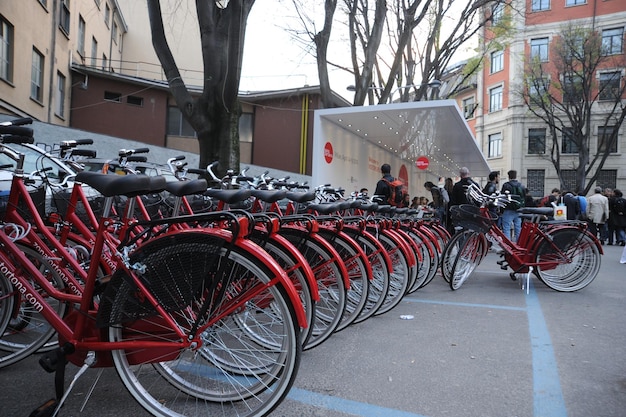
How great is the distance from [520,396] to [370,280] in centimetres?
135

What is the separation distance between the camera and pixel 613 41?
27.8m

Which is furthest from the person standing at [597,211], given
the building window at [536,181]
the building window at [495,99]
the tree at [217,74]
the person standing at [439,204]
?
the building window at [495,99]

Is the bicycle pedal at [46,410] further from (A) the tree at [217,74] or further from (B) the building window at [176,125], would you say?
(B) the building window at [176,125]

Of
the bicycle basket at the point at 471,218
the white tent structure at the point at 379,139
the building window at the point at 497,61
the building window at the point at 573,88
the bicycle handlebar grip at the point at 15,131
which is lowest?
the bicycle basket at the point at 471,218

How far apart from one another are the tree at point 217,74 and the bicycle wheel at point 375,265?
3943 millimetres

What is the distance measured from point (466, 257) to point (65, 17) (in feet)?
59.1

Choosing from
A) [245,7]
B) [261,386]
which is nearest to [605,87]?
[245,7]

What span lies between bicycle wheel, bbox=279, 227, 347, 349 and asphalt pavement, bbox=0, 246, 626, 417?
7.9 inches

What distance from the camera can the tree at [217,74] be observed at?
7395mm

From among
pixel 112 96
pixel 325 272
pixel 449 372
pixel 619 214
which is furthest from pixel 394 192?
pixel 112 96

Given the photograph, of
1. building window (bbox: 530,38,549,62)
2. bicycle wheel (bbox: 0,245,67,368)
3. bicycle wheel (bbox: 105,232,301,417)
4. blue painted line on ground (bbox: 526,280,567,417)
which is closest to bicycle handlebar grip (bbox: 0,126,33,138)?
bicycle wheel (bbox: 0,245,67,368)

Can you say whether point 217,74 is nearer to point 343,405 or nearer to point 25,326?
point 25,326

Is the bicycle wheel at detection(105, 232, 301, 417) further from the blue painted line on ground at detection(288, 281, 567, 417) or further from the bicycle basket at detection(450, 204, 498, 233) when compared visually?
the bicycle basket at detection(450, 204, 498, 233)

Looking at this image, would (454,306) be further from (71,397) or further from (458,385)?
(71,397)
